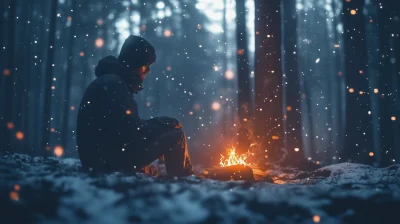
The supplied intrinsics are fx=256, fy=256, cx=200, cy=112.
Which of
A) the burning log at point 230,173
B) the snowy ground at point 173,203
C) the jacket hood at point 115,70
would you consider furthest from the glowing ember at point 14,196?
the burning log at point 230,173

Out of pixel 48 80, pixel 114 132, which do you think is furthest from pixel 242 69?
pixel 48 80

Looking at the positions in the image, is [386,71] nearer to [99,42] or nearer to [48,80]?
[48,80]

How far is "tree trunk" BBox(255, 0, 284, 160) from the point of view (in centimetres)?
810

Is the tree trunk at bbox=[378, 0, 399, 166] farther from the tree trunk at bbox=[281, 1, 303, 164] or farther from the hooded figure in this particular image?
the hooded figure

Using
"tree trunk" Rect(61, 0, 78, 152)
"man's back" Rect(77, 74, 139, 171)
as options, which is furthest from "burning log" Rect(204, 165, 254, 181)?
"tree trunk" Rect(61, 0, 78, 152)

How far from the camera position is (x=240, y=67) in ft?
42.3

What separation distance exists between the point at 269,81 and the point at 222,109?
2507cm

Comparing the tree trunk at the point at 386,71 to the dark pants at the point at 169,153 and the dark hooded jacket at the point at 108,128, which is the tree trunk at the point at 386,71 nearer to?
the dark pants at the point at 169,153

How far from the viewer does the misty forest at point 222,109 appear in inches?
72.9

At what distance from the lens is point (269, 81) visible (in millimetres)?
8141

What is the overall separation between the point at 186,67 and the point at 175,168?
96.8 ft

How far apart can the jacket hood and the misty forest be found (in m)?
1.42

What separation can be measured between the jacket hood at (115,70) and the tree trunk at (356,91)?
8.03m

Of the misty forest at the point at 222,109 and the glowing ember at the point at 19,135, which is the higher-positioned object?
the misty forest at the point at 222,109
